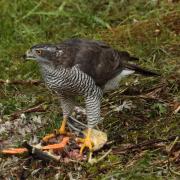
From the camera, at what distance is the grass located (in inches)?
241

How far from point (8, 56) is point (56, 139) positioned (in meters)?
2.64

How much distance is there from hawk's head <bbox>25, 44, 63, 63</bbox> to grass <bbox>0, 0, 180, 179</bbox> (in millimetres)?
923

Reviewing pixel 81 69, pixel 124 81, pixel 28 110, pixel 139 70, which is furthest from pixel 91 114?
pixel 124 81

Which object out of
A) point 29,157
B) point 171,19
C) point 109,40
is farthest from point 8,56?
point 29,157

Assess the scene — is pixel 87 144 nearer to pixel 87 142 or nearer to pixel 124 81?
pixel 87 142

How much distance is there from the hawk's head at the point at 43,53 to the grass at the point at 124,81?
3.03 feet

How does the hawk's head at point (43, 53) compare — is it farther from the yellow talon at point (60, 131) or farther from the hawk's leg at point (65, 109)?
the yellow talon at point (60, 131)

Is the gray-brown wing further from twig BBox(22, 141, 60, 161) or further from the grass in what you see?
twig BBox(22, 141, 60, 161)

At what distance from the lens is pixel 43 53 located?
5.98 m

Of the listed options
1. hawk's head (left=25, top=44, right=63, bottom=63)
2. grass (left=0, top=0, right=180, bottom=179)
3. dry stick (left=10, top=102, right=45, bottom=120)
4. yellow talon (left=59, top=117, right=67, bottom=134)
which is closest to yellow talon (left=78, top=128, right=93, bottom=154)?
grass (left=0, top=0, right=180, bottom=179)

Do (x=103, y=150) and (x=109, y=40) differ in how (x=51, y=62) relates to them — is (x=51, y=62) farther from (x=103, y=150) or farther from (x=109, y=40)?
(x=109, y=40)

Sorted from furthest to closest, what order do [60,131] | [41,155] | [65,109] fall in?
1. [60,131]
2. [65,109]
3. [41,155]

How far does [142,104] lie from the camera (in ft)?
23.7

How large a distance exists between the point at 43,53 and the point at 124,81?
7.18 feet
